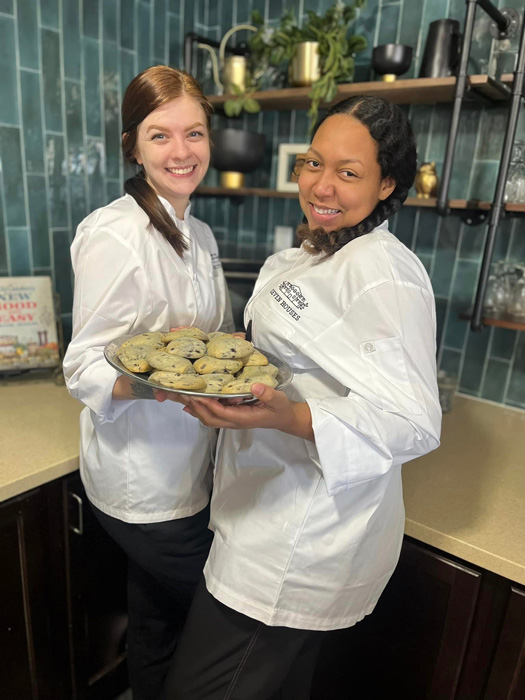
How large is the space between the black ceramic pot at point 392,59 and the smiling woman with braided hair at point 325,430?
0.78m

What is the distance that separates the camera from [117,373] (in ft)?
3.09

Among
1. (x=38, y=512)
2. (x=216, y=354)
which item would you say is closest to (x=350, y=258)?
(x=216, y=354)

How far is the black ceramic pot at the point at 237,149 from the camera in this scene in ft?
5.79

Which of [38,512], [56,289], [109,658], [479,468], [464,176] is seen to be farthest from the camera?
[56,289]

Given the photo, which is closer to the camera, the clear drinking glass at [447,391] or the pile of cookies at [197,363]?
the pile of cookies at [197,363]

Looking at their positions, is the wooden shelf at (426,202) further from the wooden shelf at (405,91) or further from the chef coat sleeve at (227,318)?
the chef coat sleeve at (227,318)

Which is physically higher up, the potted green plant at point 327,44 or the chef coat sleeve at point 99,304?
the potted green plant at point 327,44

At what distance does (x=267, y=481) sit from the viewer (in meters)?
0.90

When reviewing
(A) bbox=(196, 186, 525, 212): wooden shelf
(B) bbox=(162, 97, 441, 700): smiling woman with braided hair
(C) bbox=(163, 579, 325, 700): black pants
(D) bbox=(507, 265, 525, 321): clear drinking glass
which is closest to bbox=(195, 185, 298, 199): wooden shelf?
(A) bbox=(196, 186, 525, 212): wooden shelf

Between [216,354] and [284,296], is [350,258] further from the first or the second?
[216,354]

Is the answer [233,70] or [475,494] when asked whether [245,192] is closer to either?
[233,70]

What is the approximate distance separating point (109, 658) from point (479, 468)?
3.67 feet

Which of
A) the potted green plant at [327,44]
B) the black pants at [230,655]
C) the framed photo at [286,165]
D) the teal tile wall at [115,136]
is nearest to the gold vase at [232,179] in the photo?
the framed photo at [286,165]

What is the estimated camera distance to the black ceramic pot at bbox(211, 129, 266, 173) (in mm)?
1765
